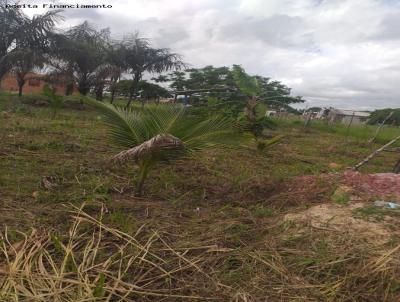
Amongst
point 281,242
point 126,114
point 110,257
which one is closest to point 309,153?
point 126,114

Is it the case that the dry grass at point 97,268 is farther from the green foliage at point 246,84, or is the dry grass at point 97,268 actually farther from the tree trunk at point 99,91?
the tree trunk at point 99,91

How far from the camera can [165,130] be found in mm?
4070

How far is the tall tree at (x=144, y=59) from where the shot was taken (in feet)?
65.8

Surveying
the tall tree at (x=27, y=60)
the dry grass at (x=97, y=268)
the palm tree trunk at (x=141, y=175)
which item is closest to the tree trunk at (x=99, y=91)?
the tall tree at (x=27, y=60)

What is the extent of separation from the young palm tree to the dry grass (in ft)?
3.90

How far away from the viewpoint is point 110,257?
2.61 meters

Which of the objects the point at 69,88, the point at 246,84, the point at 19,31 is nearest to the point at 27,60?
the point at 19,31

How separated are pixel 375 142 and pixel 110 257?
12257mm

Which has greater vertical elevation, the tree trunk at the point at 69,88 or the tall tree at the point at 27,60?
the tall tree at the point at 27,60

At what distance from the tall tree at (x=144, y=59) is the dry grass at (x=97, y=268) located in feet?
58.1

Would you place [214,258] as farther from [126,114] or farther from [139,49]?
[139,49]

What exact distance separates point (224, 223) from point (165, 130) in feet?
3.89

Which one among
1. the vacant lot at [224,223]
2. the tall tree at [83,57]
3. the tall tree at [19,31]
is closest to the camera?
the vacant lot at [224,223]

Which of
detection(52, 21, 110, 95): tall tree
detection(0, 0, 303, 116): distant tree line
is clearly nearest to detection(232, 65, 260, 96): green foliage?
detection(0, 0, 303, 116): distant tree line
